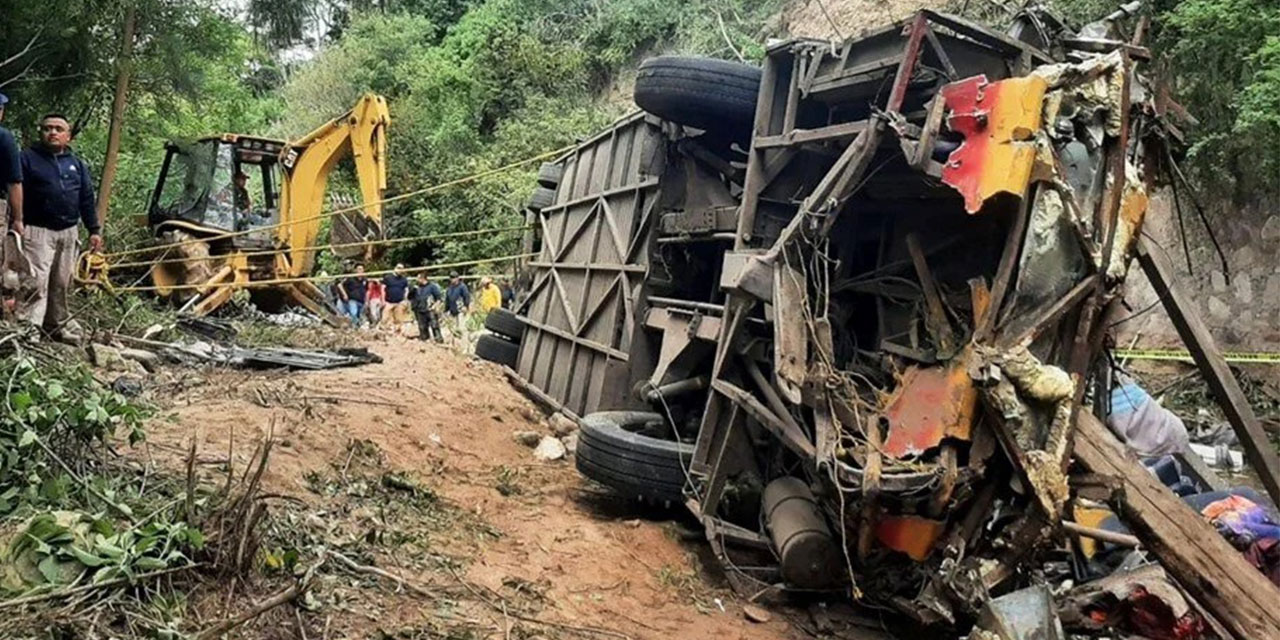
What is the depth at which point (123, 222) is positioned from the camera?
13.6 meters

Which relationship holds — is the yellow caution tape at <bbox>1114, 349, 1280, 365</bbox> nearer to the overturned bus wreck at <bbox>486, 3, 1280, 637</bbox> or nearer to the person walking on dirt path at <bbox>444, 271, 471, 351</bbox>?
the overturned bus wreck at <bbox>486, 3, 1280, 637</bbox>

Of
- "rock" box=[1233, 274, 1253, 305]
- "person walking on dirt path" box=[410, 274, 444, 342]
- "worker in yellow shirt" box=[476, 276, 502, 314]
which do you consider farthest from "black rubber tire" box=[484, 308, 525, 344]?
"rock" box=[1233, 274, 1253, 305]

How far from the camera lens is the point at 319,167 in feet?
40.9

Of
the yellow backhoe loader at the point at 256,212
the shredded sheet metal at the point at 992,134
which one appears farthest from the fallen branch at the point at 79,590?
the yellow backhoe loader at the point at 256,212

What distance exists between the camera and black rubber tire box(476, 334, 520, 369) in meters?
10.4

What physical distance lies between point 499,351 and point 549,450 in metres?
3.36

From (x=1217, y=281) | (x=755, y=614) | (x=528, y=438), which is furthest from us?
A: (x=1217, y=281)

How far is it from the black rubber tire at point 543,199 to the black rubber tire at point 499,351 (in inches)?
63.8

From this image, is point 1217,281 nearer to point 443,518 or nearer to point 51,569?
point 443,518

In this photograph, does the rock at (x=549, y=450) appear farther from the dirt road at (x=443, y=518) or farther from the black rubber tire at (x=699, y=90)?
the black rubber tire at (x=699, y=90)

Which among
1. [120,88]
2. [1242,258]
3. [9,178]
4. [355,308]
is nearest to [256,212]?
[355,308]

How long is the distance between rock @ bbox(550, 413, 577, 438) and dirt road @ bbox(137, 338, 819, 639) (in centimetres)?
35

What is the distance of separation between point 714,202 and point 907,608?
11.2 feet

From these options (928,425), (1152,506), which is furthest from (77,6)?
(1152,506)
